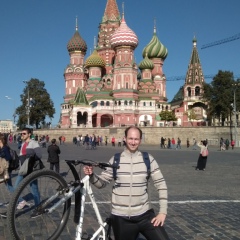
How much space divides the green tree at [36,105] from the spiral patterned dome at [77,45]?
1245 cm

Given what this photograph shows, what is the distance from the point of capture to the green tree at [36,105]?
6000cm

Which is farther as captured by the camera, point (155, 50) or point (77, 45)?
point (155, 50)

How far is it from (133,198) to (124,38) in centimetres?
6239

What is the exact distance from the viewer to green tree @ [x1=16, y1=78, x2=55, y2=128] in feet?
197

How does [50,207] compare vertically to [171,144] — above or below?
below

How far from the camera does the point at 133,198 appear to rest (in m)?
3.37

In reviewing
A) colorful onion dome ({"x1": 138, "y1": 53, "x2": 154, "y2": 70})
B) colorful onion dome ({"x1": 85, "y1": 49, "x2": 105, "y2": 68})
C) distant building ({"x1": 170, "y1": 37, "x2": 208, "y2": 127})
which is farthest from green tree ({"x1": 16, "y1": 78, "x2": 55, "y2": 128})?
distant building ({"x1": 170, "y1": 37, "x2": 208, "y2": 127})

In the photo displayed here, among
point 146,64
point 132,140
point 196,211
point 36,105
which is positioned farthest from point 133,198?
A: point 146,64

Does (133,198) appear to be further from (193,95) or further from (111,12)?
(111,12)

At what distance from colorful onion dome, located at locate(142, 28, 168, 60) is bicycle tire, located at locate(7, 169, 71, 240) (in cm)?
7007

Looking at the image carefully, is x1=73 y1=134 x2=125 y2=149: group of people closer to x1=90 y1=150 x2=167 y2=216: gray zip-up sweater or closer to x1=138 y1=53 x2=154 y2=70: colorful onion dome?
x1=138 y1=53 x2=154 y2=70: colorful onion dome

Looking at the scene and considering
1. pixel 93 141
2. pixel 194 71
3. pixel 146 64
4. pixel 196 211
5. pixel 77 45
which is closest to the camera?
pixel 196 211

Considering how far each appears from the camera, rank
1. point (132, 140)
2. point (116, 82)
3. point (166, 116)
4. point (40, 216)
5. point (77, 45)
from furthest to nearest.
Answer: point (77, 45), point (116, 82), point (166, 116), point (40, 216), point (132, 140)

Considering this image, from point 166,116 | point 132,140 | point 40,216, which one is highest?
point 166,116
